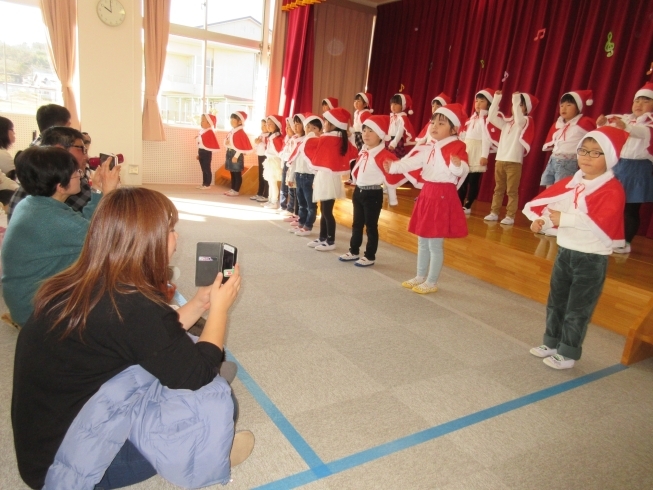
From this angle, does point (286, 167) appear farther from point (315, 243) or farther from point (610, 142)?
point (610, 142)

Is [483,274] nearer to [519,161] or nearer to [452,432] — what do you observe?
[519,161]

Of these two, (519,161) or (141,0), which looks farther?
(141,0)

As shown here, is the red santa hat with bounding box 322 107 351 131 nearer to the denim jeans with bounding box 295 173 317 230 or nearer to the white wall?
the denim jeans with bounding box 295 173 317 230

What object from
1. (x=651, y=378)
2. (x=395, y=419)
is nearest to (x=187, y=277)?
(x=395, y=419)

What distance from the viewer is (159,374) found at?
1.00 meters

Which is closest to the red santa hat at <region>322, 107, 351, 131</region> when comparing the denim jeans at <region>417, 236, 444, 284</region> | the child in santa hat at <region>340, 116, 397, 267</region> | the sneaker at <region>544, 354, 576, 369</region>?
the child in santa hat at <region>340, 116, 397, 267</region>

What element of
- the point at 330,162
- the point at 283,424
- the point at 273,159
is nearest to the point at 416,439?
the point at 283,424

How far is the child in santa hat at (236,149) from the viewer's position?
22.2ft

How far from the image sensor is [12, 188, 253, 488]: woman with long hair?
95cm

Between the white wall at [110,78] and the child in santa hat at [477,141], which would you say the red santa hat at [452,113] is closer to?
the child in santa hat at [477,141]

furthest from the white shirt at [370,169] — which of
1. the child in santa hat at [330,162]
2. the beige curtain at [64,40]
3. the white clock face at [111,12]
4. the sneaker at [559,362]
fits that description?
the white clock face at [111,12]

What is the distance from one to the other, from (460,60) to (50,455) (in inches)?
273

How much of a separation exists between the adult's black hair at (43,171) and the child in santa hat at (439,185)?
2.23 metres

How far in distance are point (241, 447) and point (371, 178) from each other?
2649 mm
